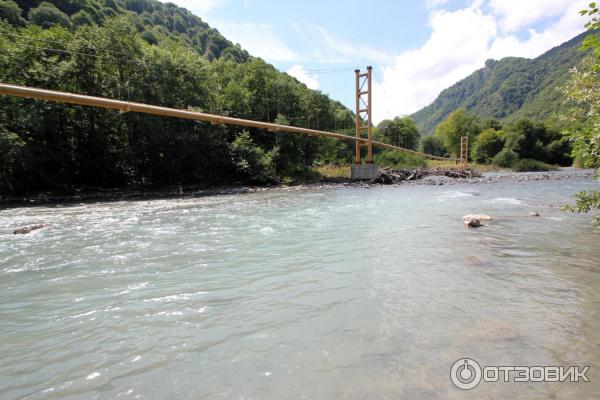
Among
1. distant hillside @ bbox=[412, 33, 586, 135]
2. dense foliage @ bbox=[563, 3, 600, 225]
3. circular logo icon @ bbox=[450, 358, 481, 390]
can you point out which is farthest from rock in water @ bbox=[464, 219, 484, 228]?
distant hillside @ bbox=[412, 33, 586, 135]

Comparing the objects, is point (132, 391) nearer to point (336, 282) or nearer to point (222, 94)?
point (336, 282)

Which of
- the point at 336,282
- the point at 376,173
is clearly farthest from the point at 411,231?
the point at 376,173

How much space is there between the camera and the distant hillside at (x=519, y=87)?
3869 inches

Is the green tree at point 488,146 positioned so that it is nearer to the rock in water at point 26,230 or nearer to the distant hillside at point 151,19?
the distant hillside at point 151,19

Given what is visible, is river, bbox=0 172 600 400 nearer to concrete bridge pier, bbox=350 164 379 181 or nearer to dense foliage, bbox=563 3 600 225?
dense foliage, bbox=563 3 600 225

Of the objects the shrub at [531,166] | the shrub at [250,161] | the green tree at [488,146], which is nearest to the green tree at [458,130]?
the green tree at [488,146]

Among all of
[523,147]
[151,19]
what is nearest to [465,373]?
[523,147]

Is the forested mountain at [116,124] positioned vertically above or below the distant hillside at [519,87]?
below

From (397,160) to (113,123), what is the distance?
3302 centimetres

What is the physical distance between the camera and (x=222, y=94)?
26500mm

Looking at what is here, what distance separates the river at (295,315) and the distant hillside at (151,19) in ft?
188

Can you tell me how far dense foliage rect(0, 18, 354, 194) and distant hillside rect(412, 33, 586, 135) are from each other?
9448 centimetres

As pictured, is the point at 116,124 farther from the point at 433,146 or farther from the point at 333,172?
the point at 433,146

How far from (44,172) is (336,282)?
19522 mm
